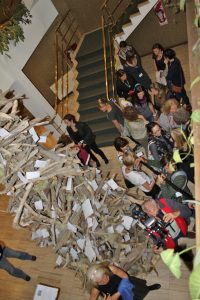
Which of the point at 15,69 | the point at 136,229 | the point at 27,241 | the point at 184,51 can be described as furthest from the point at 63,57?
the point at 136,229

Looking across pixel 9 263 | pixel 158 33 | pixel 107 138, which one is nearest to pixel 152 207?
pixel 9 263

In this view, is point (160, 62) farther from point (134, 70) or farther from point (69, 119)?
point (69, 119)

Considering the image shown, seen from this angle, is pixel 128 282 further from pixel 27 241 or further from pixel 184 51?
pixel 184 51

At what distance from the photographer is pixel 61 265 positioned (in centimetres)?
504

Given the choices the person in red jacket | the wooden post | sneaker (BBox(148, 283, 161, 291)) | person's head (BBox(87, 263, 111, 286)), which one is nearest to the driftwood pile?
sneaker (BBox(148, 283, 161, 291))

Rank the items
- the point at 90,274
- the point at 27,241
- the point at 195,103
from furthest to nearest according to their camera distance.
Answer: the point at 27,241, the point at 90,274, the point at 195,103

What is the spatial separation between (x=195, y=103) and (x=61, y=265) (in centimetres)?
385

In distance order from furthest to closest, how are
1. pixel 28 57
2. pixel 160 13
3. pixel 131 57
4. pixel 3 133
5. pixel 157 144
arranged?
1. pixel 28 57
2. pixel 160 13
3. pixel 131 57
4. pixel 157 144
5. pixel 3 133

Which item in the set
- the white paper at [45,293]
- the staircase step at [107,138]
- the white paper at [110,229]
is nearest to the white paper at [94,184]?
the white paper at [110,229]

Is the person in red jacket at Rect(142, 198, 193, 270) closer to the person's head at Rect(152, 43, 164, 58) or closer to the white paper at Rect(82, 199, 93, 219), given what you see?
the white paper at Rect(82, 199, 93, 219)

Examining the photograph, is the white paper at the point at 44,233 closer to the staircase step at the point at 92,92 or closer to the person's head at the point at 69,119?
the person's head at the point at 69,119

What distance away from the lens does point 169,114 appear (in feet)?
15.3

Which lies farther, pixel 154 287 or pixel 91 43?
pixel 91 43

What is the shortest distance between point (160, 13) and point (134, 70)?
2.33 meters
